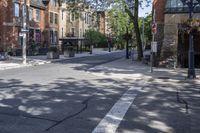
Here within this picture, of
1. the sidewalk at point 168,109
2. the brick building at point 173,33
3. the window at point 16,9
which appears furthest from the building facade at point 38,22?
the sidewalk at point 168,109

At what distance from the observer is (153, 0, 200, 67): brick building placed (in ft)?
88.1

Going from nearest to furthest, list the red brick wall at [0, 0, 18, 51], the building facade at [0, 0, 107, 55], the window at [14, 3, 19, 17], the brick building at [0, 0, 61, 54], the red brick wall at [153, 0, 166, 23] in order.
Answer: the red brick wall at [153, 0, 166, 23]
the building facade at [0, 0, 107, 55]
the red brick wall at [0, 0, 18, 51]
the brick building at [0, 0, 61, 54]
the window at [14, 3, 19, 17]

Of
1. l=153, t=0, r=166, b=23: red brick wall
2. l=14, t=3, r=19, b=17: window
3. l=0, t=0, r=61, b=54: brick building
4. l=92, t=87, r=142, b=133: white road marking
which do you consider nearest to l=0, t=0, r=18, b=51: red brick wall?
l=0, t=0, r=61, b=54: brick building

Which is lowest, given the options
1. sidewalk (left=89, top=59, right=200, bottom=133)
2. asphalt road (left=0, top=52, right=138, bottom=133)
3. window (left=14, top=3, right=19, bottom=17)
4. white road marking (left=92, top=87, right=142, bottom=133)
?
sidewalk (left=89, top=59, right=200, bottom=133)

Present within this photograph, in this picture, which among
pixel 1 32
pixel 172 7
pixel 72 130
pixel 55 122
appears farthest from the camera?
pixel 1 32

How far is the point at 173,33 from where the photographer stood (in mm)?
27078

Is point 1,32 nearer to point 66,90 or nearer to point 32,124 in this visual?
point 66,90

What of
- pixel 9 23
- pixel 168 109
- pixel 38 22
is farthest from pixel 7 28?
pixel 168 109

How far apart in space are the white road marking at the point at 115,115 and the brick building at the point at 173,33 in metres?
14.1

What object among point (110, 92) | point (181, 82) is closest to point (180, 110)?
point (110, 92)

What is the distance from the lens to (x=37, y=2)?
2237 inches

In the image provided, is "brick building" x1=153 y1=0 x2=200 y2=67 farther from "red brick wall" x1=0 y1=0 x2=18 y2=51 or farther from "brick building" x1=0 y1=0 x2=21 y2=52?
"red brick wall" x1=0 y1=0 x2=18 y2=51

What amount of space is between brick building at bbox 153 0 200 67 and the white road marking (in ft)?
46.2

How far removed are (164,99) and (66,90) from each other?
11.8ft
